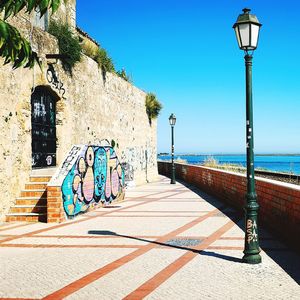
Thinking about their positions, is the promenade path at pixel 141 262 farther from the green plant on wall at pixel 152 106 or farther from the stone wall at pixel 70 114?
the green plant on wall at pixel 152 106

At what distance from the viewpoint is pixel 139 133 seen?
2611 cm

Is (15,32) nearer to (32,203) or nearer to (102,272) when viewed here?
(102,272)

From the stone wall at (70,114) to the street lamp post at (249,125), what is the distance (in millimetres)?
6422

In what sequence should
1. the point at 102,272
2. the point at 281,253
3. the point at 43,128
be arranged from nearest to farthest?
the point at 102,272, the point at 281,253, the point at 43,128

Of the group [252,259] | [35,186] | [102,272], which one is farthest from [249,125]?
[35,186]

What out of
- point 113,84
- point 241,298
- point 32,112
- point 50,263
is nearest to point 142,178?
point 113,84

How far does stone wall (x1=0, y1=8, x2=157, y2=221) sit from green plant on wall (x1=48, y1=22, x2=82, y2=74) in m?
0.45

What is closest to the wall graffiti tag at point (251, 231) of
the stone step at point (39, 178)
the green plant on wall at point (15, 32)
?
the green plant on wall at point (15, 32)

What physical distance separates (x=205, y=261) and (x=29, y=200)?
616 cm

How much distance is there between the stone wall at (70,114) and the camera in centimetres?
1086

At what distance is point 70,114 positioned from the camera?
14805 millimetres

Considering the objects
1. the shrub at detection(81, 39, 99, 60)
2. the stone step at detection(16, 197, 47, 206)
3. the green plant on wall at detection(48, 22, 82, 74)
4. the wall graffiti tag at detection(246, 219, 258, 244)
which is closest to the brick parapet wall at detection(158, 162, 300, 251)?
the wall graffiti tag at detection(246, 219, 258, 244)

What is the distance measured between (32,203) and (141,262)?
5546 mm

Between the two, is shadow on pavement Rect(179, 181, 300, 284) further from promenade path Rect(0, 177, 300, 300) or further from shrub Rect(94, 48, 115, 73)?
shrub Rect(94, 48, 115, 73)
